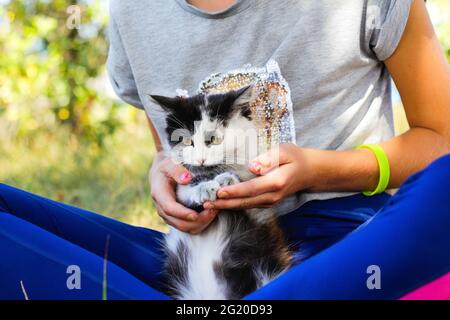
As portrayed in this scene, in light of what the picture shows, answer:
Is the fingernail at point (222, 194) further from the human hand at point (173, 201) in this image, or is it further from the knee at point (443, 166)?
the knee at point (443, 166)

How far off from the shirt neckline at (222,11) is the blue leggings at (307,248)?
529 mm

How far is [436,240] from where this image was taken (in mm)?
1242

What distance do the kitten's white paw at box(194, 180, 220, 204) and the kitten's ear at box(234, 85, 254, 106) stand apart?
0.67 feet

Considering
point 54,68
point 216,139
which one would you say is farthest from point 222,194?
point 54,68

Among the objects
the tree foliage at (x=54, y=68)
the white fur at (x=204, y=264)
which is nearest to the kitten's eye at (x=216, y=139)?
the white fur at (x=204, y=264)

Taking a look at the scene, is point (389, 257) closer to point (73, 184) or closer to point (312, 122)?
point (312, 122)

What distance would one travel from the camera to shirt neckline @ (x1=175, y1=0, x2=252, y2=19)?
176 centimetres

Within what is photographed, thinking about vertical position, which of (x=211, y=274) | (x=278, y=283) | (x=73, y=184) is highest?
(x=278, y=283)

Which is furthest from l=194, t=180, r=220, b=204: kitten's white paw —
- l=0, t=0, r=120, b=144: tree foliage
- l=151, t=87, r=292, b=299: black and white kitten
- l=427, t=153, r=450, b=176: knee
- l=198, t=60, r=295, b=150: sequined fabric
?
l=0, t=0, r=120, b=144: tree foliage

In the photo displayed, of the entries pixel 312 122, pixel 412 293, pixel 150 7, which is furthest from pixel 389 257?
pixel 150 7

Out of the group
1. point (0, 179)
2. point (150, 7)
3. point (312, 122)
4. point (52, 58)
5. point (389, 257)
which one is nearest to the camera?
point (389, 257)

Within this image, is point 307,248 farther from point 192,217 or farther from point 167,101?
point 167,101

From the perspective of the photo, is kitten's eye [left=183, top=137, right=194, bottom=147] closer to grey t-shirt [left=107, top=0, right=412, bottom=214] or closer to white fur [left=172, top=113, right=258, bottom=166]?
white fur [left=172, top=113, right=258, bottom=166]
